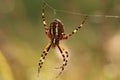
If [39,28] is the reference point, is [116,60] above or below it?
below

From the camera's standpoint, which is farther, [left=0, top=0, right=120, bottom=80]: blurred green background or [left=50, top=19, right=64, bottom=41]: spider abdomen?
[left=0, top=0, right=120, bottom=80]: blurred green background

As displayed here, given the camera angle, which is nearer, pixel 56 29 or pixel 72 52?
pixel 56 29

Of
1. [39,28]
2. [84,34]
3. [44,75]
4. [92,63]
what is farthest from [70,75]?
[39,28]

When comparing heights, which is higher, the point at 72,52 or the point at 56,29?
the point at 72,52

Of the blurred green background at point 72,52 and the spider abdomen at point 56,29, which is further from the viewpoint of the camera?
the blurred green background at point 72,52

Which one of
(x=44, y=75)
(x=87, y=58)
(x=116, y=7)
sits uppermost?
(x=116, y=7)

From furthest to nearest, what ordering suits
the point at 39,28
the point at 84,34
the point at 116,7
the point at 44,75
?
the point at 39,28 < the point at 84,34 < the point at 116,7 < the point at 44,75

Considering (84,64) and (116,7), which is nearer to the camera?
(116,7)

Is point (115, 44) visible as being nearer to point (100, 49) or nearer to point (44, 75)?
A: point (100, 49)

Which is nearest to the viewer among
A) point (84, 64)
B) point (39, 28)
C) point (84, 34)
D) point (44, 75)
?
point (44, 75)

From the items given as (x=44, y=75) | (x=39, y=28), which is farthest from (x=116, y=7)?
(x=39, y=28)
